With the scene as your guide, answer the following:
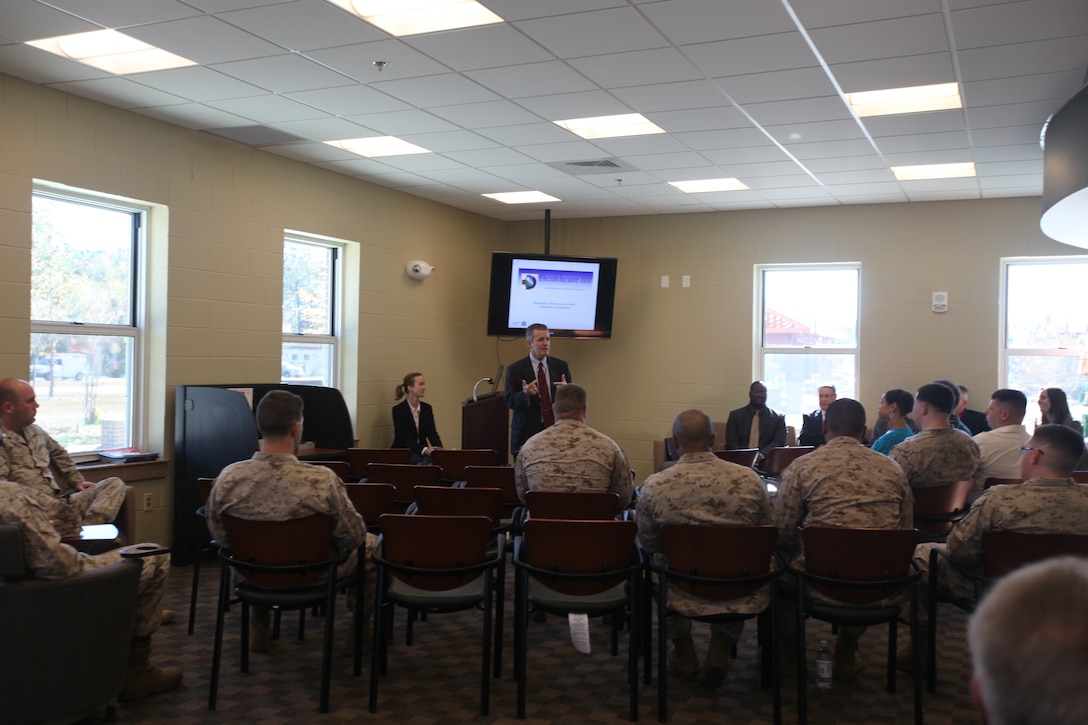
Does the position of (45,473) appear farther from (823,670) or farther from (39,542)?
(823,670)

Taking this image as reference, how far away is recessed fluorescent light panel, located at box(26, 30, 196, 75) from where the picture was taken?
471cm

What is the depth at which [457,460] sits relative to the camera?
18.0ft

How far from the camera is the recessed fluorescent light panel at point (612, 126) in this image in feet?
20.4

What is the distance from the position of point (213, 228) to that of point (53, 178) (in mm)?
1284

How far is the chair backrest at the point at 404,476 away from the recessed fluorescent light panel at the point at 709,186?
14.3 feet

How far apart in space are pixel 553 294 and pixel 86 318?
178 inches

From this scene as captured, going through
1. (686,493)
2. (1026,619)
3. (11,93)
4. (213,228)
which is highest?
(11,93)

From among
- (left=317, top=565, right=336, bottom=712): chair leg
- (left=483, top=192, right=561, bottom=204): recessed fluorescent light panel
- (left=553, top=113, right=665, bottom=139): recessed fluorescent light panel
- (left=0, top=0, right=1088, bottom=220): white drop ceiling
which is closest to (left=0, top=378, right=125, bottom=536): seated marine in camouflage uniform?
(left=317, top=565, right=336, bottom=712): chair leg

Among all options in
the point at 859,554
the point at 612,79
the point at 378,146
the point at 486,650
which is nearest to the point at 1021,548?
the point at 859,554

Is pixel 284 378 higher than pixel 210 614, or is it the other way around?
pixel 284 378

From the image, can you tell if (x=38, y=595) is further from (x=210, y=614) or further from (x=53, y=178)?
(x=53, y=178)

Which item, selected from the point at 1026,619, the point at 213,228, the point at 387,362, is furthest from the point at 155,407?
the point at 1026,619

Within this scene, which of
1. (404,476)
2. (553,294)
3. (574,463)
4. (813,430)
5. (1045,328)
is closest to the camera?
(574,463)

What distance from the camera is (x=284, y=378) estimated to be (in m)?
7.68
